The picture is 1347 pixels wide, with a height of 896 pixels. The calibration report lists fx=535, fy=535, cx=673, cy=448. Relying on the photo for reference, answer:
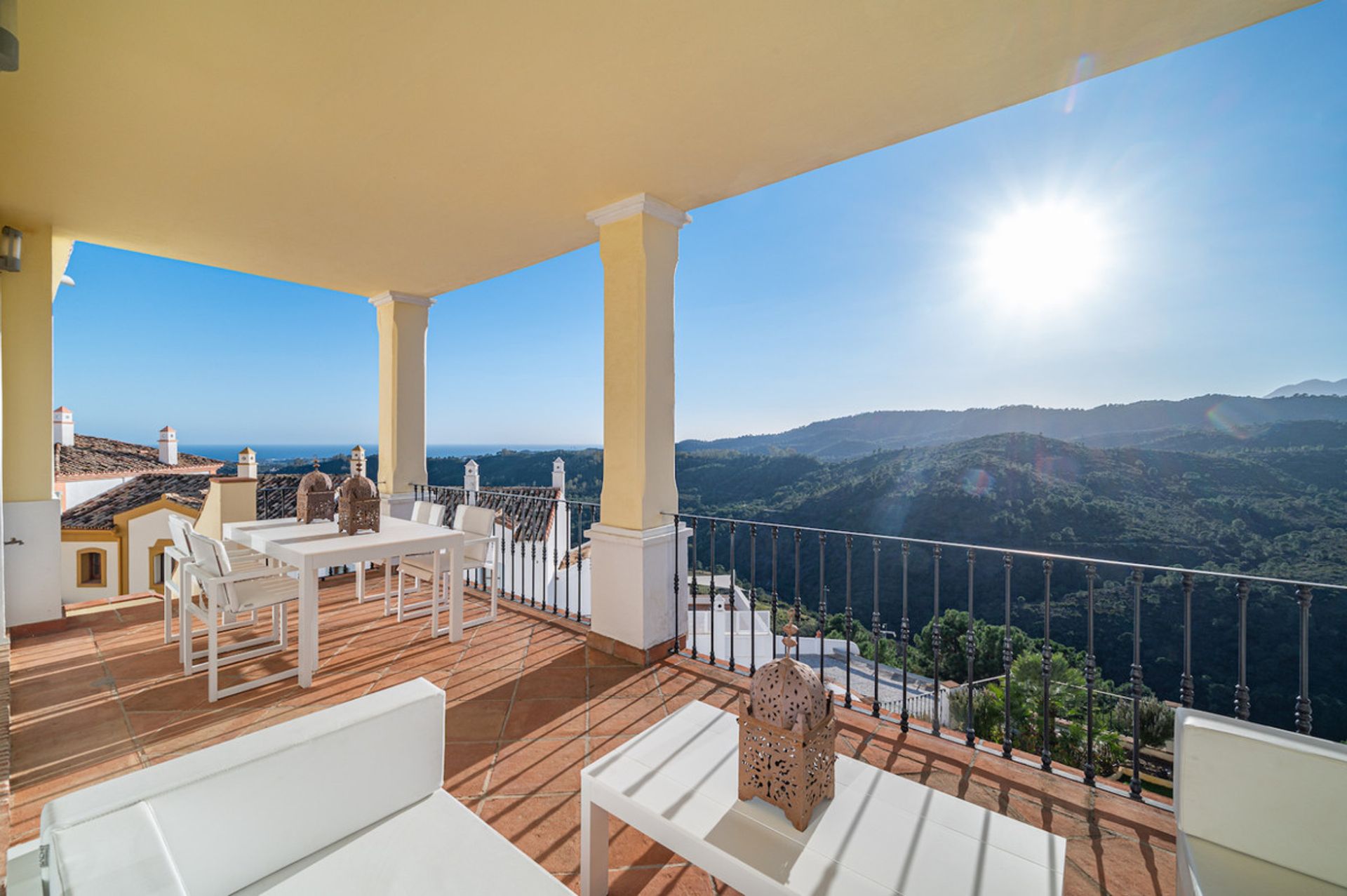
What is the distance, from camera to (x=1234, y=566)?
10.4 m

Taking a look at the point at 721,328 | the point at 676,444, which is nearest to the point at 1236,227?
the point at 721,328

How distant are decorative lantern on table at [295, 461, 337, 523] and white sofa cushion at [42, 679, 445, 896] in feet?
10.8

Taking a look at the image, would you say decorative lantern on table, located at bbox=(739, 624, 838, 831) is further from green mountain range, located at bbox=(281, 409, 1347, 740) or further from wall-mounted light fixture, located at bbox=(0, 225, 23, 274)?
green mountain range, located at bbox=(281, 409, 1347, 740)

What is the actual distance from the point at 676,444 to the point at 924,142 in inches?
85.8

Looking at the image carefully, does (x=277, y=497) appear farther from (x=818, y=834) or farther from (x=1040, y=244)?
(x=1040, y=244)

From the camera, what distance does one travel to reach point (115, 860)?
795mm

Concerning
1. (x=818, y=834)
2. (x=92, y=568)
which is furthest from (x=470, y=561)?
(x=92, y=568)

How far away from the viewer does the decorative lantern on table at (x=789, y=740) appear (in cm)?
120

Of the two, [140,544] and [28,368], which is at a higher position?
[28,368]

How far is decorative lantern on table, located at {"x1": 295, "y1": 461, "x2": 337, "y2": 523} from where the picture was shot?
398 cm

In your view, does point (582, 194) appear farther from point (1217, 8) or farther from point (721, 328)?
point (721, 328)

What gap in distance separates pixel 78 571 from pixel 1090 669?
17151 mm

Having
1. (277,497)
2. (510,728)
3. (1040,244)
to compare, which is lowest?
(510,728)

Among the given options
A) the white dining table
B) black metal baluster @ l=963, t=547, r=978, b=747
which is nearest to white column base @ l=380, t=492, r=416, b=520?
the white dining table
